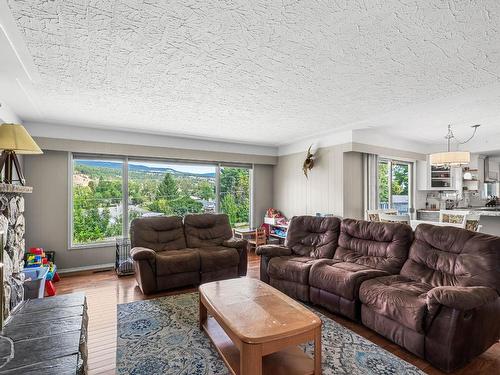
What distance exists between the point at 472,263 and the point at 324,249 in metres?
1.57

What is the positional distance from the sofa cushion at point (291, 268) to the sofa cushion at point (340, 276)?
90mm

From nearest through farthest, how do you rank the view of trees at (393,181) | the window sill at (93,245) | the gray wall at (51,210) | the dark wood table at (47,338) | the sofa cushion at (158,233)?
the dark wood table at (47,338) → the sofa cushion at (158,233) → the gray wall at (51,210) → the window sill at (93,245) → the view of trees at (393,181)

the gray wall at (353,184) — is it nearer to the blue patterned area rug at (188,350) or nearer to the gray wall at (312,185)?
the gray wall at (312,185)

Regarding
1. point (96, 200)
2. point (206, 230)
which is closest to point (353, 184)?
point (206, 230)

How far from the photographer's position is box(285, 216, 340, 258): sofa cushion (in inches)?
143

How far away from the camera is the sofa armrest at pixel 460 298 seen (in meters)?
1.93

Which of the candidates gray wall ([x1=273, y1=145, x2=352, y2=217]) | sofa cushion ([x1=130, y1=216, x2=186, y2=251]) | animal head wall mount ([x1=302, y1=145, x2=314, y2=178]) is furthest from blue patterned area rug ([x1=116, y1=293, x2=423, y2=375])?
animal head wall mount ([x1=302, y1=145, x2=314, y2=178])

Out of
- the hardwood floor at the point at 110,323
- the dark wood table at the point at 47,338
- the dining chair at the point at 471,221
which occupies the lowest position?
the hardwood floor at the point at 110,323

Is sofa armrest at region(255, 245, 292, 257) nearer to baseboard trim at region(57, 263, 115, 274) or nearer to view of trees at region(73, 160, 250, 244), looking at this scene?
view of trees at region(73, 160, 250, 244)

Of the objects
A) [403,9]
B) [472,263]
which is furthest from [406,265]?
[403,9]

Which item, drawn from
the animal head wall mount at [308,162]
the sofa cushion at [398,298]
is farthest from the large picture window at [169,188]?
the sofa cushion at [398,298]

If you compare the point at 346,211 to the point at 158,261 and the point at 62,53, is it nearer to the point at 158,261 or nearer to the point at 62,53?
the point at 158,261

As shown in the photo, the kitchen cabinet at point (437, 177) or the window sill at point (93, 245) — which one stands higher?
the kitchen cabinet at point (437, 177)

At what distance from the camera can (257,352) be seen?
1688 millimetres
